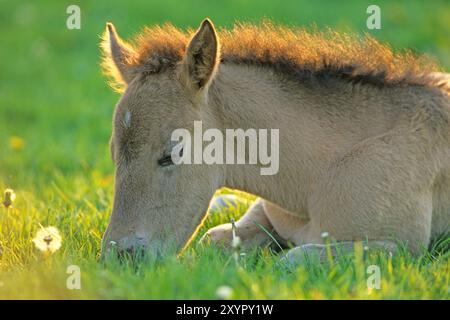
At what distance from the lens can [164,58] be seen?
5371 mm

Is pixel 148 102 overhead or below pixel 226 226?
overhead

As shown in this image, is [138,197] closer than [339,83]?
Yes

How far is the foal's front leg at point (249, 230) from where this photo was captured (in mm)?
5957

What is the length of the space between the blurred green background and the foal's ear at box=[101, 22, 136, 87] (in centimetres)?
296

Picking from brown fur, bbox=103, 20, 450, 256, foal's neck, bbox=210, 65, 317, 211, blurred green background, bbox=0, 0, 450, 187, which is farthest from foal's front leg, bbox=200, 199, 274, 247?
blurred green background, bbox=0, 0, 450, 187

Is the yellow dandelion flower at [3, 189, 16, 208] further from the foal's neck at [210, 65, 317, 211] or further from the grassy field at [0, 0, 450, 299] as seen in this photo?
the foal's neck at [210, 65, 317, 211]

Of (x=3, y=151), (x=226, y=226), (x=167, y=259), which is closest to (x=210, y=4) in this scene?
(x=3, y=151)

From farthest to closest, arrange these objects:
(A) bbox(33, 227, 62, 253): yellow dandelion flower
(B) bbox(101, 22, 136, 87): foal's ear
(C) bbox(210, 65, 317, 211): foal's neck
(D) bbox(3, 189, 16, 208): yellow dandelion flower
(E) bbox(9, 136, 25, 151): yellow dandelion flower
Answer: (E) bbox(9, 136, 25, 151): yellow dandelion flower < (D) bbox(3, 189, 16, 208): yellow dandelion flower < (B) bbox(101, 22, 136, 87): foal's ear < (C) bbox(210, 65, 317, 211): foal's neck < (A) bbox(33, 227, 62, 253): yellow dandelion flower

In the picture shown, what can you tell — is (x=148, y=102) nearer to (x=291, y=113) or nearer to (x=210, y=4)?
(x=291, y=113)

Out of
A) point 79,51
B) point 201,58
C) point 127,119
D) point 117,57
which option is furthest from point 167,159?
point 79,51

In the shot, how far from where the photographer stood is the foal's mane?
18.5 feet

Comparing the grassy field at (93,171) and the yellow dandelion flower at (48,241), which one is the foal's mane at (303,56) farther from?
the yellow dandelion flower at (48,241)

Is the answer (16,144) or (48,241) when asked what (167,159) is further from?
(16,144)

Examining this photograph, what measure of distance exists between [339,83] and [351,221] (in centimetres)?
97
